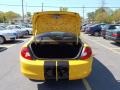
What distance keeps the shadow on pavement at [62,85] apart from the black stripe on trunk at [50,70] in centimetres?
71

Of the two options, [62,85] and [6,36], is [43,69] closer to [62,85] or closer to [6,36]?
[62,85]

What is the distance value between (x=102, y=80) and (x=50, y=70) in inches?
81.5

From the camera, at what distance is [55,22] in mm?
10875

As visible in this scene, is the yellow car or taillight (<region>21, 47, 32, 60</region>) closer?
the yellow car

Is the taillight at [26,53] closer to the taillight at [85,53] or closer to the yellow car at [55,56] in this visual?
the yellow car at [55,56]

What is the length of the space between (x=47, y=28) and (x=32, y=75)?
15.2ft

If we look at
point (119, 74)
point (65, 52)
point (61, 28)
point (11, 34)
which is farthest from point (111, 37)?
point (65, 52)

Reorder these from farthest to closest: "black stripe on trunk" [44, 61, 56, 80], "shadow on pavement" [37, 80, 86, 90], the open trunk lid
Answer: the open trunk lid → "shadow on pavement" [37, 80, 86, 90] → "black stripe on trunk" [44, 61, 56, 80]

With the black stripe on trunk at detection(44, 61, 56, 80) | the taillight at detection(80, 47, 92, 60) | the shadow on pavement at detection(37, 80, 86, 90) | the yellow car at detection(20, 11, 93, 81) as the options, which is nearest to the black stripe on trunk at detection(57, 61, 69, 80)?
the yellow car at detection(20, 11, 93, 81)

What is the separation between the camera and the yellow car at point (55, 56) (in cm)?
655

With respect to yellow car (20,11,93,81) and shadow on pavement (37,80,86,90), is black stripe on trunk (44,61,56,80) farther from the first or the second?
shadow on pavement (37,80,86,90)

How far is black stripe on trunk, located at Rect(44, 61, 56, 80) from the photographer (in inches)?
256

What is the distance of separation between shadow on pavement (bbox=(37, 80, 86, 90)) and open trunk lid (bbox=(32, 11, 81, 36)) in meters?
2.46

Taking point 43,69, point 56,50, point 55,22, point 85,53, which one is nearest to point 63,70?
point 43,69
